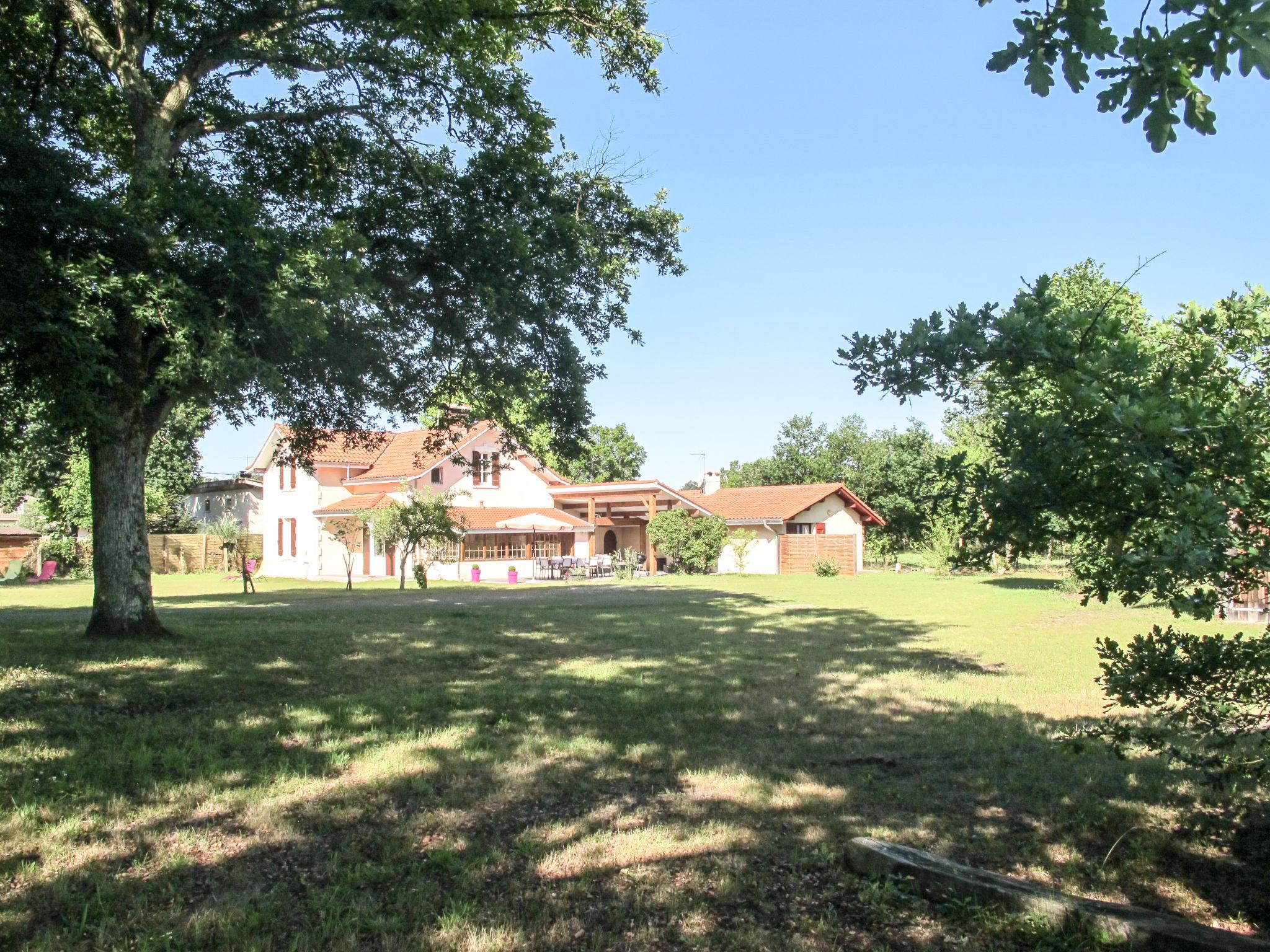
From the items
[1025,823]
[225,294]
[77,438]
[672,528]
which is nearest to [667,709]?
[1025,823]

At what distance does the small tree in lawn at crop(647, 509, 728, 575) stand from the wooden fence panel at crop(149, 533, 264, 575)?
19.0 metres

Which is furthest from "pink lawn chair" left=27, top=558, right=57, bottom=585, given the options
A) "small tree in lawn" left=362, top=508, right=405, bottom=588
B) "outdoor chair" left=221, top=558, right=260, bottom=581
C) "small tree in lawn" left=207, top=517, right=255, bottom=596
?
"small tree in lawn" left=362, top=508, right=405, bottom=588

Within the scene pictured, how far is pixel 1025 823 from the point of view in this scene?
17.4 ft

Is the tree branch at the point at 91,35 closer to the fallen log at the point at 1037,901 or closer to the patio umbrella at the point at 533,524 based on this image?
the fallen log at the point at 1037,901

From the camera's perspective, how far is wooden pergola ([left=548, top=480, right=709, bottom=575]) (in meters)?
39.1

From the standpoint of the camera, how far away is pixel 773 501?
4297 cm

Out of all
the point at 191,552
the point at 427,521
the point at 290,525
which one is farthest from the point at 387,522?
the point at 191,552

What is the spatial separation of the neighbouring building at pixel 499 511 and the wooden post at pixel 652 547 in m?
0.11

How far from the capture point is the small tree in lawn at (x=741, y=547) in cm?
3953

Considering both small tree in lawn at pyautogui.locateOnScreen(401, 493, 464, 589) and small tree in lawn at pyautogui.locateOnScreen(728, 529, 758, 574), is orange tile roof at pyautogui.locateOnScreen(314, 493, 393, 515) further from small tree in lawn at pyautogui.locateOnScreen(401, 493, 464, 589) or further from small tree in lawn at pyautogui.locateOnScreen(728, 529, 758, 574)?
small tree in lawn at pyautogui.locateOnScreen(728, 529, 758, 574)

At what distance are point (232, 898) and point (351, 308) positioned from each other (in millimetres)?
7576

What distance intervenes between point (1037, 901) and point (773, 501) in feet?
129

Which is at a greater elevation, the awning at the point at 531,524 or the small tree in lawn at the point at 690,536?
the awning at the point at 531,524

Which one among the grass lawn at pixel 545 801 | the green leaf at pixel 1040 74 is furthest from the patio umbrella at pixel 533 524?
the green leaf at pixel 1040 74
